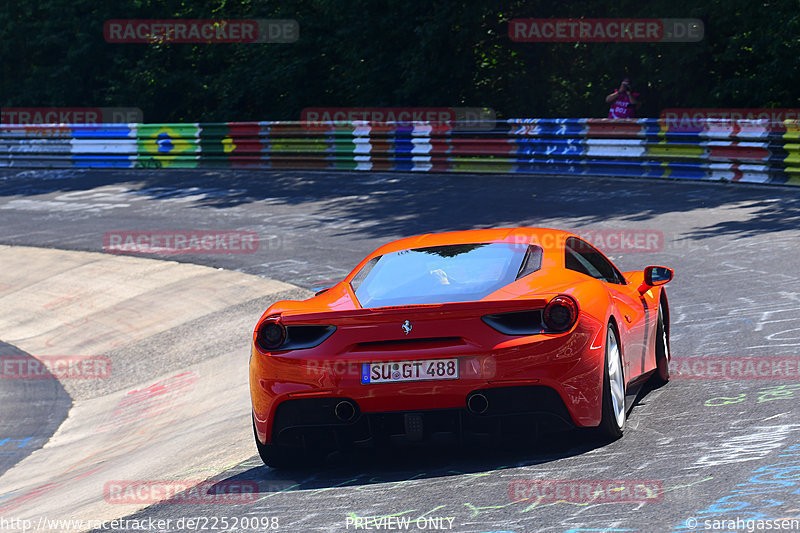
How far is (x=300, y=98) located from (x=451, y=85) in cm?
586

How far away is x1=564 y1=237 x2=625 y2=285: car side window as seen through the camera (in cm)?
671

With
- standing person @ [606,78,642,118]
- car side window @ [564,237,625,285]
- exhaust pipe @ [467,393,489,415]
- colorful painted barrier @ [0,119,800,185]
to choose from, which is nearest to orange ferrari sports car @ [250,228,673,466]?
exhaust pipe @ [467,393,489,415]

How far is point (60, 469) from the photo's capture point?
28.4ft

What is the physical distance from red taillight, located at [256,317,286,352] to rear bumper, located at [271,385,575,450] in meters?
0.31

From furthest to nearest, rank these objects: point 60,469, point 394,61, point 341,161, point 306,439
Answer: point 394,61 < point 341,161 < point 60,469 < point 306,439

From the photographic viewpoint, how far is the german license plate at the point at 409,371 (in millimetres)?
5734

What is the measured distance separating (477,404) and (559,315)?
0.61m

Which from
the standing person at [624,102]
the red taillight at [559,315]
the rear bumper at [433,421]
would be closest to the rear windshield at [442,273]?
the red taillight at [559,315]

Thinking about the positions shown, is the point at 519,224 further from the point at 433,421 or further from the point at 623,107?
the point at 433,421

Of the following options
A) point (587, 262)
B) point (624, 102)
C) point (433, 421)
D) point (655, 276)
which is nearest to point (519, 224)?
point (624, 102)

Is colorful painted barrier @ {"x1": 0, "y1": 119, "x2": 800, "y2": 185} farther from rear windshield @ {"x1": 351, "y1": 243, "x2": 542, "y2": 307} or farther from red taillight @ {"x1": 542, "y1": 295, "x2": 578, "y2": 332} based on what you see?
red taillight @ {"x1": 542, "y1": 295, "x2": 578, "y2": 332}

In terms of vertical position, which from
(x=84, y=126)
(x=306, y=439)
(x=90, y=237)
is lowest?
(x=306, y=439)

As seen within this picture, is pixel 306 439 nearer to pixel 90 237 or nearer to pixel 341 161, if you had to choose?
pixel 90 237

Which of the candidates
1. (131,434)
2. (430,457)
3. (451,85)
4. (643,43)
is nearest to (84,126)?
(451,85)
